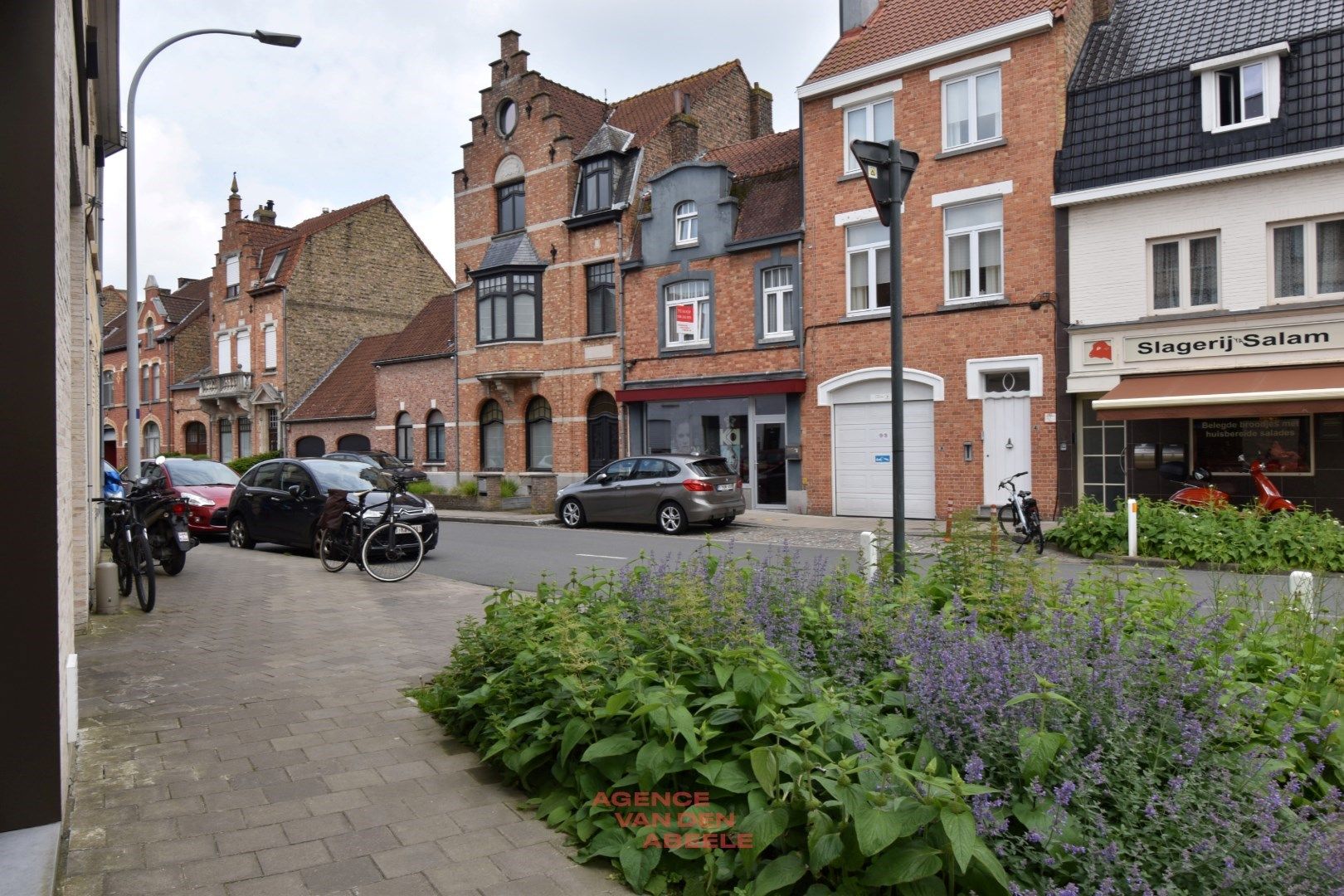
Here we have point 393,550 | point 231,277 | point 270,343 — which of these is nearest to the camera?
point 393,550

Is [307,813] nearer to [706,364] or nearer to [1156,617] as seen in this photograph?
[1156,617]

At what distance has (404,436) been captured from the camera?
3338 cm

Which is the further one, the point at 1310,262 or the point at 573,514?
the point at 573,514

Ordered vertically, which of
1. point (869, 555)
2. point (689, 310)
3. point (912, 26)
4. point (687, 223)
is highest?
point (912, 26)

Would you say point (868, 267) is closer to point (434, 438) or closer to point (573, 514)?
point (573, 514)

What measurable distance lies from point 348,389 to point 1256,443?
31031 millimetres

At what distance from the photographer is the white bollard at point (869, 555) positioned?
6173 millimetres

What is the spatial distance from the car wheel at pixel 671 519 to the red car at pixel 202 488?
312 inches

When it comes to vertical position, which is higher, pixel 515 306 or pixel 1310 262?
pixel 515 306

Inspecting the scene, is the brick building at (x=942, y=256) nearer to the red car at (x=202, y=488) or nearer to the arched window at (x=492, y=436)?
the arched window at (x=492, y=436)

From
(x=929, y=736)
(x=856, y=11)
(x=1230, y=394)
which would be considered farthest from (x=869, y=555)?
(x=856, y=11)

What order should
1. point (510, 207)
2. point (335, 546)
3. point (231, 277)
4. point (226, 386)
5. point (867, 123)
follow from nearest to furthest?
point (335, 546)
point (867, 123)
point (510, 207)
point (226, 386)
point (231, 277)

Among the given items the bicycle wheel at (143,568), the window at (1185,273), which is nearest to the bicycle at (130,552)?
the bicycle wheel at (143,568)

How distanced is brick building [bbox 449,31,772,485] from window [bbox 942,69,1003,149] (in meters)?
8.84
